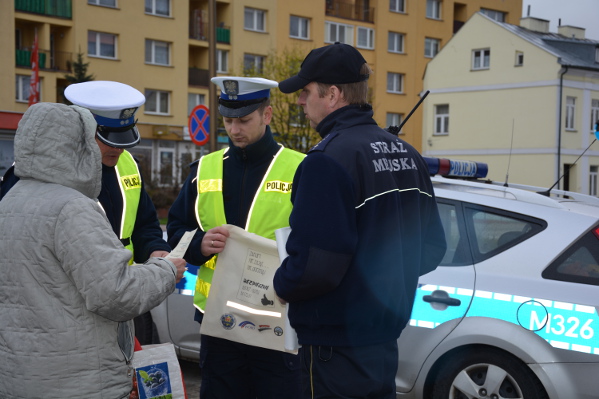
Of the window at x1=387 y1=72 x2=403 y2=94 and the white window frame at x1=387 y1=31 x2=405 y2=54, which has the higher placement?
the white window frame at x1=387 y1=31 x2=405 y2=54

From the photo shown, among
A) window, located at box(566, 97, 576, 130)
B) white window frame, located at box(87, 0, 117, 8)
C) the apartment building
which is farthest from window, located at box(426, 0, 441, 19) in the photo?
white window frame, located at box(87, 0, 117, 8)

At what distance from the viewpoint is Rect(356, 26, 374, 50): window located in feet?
→ 159

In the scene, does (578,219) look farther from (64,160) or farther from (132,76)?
(132,76)

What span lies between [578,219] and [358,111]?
7.26 feet

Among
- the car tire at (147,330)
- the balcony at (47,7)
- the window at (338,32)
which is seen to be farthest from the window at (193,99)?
the car tire at (147,330)

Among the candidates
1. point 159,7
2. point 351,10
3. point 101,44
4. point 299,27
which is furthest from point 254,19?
point 101,44

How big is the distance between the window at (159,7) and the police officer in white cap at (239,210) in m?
37.7

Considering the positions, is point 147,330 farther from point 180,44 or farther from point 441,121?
point 441,121

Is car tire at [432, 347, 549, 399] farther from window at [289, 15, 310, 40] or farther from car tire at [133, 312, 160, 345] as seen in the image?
window at [289, 15, 310, 40]

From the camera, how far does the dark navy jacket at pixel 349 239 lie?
2611 millimetres

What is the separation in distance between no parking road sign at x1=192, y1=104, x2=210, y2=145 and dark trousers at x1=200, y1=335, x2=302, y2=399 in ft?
34.6

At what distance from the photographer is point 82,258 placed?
2443 mm

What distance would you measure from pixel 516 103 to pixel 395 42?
1180 cm

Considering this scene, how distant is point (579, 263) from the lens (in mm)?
4410
